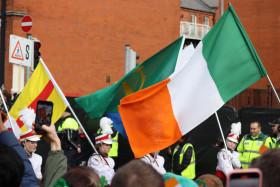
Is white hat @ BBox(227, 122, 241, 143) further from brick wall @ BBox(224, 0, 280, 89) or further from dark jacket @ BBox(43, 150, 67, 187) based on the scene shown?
brick wall @ BBox(224, 0, 280, 89)

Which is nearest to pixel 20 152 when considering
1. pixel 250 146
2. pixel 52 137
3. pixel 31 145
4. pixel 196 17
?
pixel 52 137

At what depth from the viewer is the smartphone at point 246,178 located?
2.40 metres

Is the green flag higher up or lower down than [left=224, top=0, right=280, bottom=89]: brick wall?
lower down

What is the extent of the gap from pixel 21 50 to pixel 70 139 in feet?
7.19

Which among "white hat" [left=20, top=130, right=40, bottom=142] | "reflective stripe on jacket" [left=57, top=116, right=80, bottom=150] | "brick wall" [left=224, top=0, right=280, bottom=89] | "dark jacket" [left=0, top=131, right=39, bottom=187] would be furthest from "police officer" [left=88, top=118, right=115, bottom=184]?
"brick wall" [left=224, top=0, right=280, bottom=89]

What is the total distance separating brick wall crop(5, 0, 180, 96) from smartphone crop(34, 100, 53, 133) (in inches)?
978

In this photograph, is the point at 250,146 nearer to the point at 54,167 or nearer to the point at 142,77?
the point at 142,77

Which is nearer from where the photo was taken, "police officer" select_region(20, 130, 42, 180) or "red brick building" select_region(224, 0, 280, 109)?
"police officer" select_region(20, 130, 42, 180)

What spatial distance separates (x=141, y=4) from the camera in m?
37.4

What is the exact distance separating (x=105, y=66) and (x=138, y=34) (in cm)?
338

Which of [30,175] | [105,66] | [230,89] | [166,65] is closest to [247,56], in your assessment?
[230,89]

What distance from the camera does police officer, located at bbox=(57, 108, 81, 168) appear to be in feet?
42.4

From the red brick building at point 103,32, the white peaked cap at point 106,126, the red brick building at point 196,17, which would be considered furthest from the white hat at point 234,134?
the red brick building at point 196,17

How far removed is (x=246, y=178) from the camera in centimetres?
241
